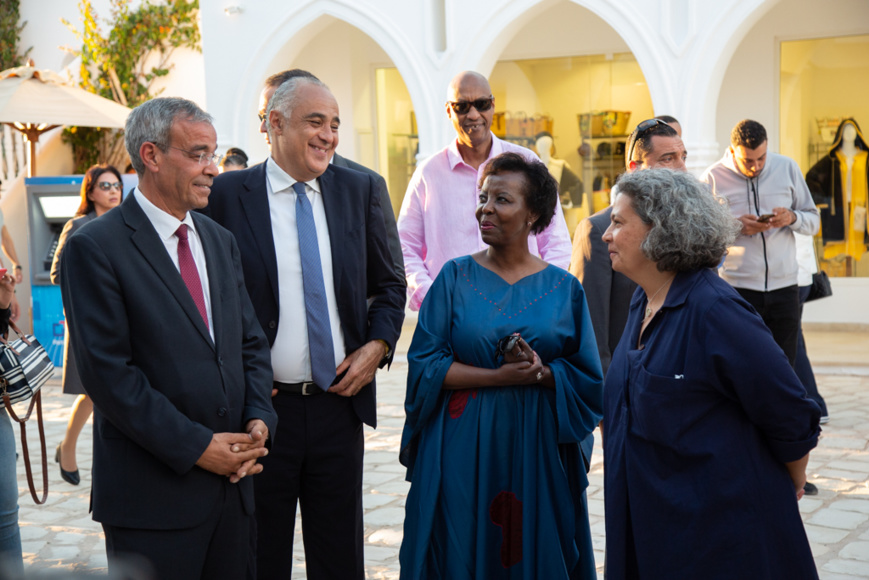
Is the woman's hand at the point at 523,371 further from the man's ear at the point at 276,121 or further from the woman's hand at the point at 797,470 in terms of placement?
the man's ear at the point at 276,121

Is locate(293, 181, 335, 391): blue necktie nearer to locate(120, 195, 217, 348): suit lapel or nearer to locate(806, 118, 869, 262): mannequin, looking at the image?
locate(120, 195, 217, 348): suit lapel

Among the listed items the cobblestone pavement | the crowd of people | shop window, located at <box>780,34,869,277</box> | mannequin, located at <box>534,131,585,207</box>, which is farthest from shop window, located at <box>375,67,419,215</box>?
the crowd of people

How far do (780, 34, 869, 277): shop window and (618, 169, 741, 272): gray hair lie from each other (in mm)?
10122

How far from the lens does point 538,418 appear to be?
338cm

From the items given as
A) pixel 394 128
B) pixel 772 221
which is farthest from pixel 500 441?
pixel 394 128

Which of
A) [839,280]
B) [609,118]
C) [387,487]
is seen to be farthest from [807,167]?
[387,487]

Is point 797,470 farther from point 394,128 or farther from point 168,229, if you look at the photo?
point 394,128

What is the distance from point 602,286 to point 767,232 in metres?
2.50

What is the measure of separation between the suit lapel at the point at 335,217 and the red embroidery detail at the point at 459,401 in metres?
0.63

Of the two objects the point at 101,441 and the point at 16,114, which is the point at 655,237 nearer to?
the point at 101,441

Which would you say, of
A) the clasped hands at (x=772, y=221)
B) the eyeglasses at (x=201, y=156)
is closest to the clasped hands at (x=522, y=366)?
the eyeglasses at (x=201, y=156)

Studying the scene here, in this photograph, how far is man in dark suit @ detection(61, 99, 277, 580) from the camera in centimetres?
279

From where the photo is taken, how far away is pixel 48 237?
12328 millimetres

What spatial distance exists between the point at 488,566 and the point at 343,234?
1358 millimetres
